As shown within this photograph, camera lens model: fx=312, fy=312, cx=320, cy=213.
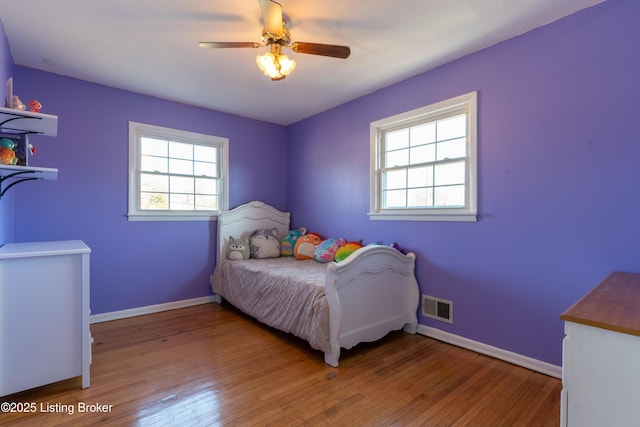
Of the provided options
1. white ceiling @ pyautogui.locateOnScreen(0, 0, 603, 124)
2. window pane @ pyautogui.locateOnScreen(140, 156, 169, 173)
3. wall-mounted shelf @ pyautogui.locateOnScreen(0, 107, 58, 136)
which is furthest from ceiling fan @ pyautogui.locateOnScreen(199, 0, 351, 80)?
window pane @ pyautogui.locateOnScreen(140, 156, 169, 173)

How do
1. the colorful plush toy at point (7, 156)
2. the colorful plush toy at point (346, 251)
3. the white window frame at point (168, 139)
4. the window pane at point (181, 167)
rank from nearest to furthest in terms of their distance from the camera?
the colorful plush toy at point (7, 156)
the colorful plush toy at point (346, 251)
the white window frame at point (168, 139)
the window pane at point (181, 167)

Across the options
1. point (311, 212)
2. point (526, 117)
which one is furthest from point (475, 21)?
point (311, 212)

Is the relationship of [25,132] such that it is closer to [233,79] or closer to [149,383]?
[233,79]

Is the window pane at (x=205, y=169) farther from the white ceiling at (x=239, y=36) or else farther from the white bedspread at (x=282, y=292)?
the white bedspread at (x=282, y=292)

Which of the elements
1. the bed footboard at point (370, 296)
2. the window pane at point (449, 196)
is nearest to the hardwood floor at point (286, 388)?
the bed footboard at point (370, 296)

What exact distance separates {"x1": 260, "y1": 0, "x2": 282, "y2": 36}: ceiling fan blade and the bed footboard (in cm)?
159

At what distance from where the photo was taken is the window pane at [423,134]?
9.55 feet

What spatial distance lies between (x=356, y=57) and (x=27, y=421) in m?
3.19

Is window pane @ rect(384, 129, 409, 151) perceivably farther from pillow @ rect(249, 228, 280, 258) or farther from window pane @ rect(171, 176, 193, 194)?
window pane @ rect(171, 176, 193, 194)

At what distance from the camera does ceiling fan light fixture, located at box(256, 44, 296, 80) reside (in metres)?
1.95

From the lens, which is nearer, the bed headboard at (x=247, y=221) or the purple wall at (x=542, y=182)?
the purple wall at (x=542, y=182)

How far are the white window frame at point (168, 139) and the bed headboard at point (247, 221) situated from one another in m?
0.17

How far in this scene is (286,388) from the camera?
1.97 meters

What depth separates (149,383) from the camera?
2029 millimetres
